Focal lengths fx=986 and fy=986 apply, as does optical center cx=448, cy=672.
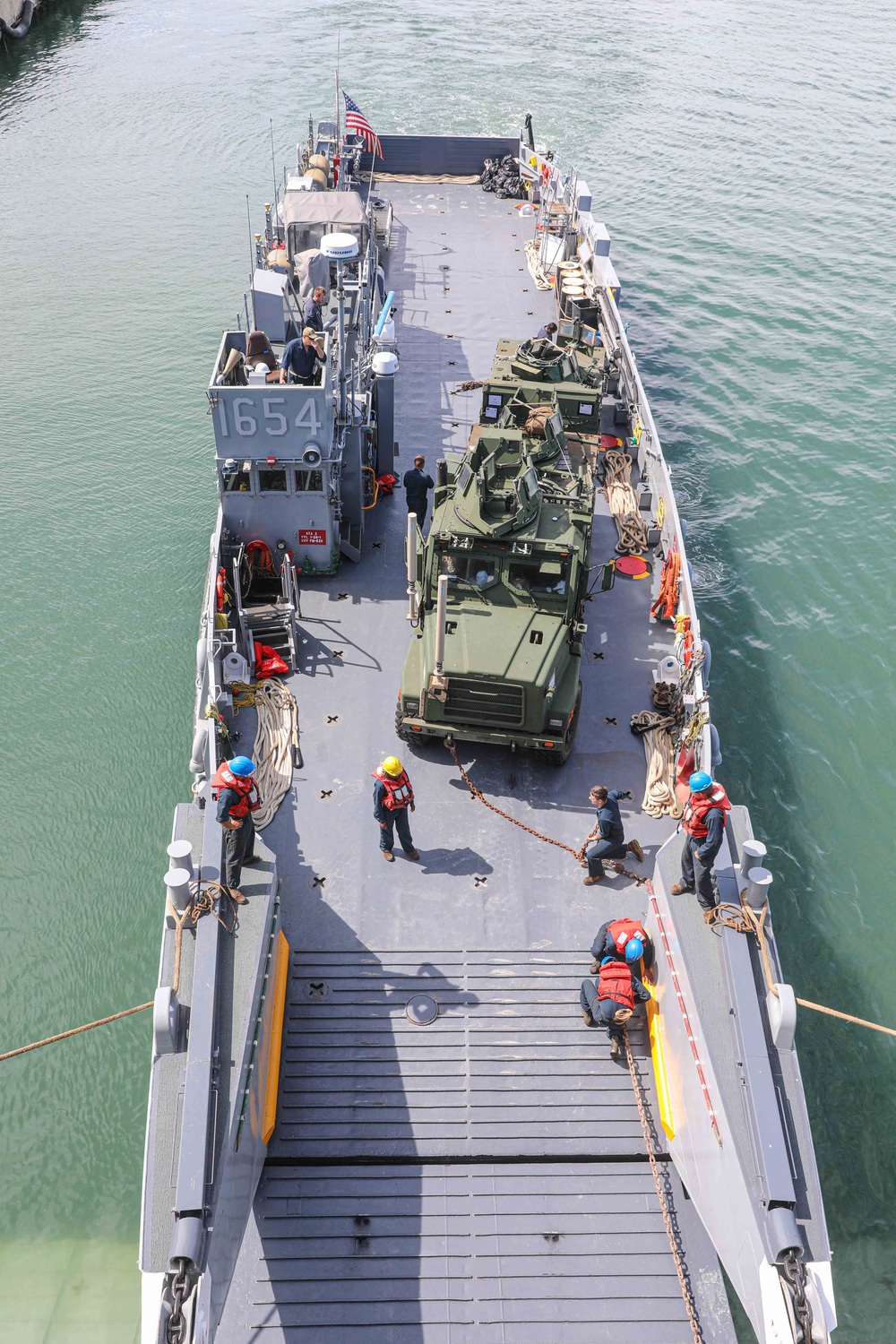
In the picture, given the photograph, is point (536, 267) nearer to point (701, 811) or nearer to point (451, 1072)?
point (701, 811)

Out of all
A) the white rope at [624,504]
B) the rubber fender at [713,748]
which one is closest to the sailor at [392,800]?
the rubber fender at [713,748]

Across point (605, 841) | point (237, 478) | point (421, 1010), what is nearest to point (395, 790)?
point (421, 1010)

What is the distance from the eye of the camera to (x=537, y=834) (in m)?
11.5

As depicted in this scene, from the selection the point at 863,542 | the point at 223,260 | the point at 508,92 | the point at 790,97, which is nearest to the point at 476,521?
the point at 863,542

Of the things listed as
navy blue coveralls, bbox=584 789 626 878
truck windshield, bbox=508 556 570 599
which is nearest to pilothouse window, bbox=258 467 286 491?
truck windshield, bbox=508 556 570 599

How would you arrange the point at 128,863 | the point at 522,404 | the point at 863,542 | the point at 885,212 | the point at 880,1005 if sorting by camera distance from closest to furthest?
the point at 880,1005
the point at 128,863
the point at 522,404
the point at 863,542
the point at 885,212

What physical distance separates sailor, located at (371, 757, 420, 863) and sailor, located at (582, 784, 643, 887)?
79.9 inches

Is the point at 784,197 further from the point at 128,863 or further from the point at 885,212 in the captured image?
the point at 128,863

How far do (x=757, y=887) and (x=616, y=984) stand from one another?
1704 mm

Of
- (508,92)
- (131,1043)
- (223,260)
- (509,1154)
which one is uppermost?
(508,92)

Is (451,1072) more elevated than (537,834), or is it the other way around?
(537,834)

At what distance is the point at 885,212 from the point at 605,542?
29.6m

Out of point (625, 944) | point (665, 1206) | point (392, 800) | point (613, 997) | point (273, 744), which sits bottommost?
point (665, 1206)

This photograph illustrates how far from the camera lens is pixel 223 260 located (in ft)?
114
